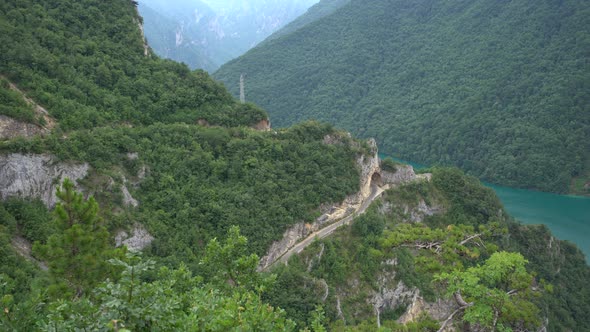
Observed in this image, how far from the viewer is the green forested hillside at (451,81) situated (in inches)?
2608

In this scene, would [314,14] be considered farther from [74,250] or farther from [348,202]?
[74,250]

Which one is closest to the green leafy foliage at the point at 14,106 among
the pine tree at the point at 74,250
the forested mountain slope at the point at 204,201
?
the forested mountain slope at the point at 204,201

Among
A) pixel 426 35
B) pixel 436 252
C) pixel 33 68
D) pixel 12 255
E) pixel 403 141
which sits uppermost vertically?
pixel 33 68

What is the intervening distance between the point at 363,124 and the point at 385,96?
9380mm

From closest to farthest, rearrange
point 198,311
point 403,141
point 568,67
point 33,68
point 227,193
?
point 198,311, point 33,68, point 227,193, point 568,67, point 403,141

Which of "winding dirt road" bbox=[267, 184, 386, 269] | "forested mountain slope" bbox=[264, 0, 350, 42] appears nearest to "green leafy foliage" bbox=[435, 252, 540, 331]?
"winding dirt road" bbox=[267, 184, 386, 269]

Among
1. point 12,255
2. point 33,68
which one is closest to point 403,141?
point 33,68

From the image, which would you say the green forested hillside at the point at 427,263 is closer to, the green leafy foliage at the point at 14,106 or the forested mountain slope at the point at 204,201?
the forested mountain slope at the point at 204,201

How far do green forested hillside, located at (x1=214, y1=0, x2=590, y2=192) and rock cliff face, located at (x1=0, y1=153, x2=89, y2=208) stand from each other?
198 feet

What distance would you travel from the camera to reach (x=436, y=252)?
12062 millimetres

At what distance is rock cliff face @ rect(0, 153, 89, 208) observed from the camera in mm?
16578

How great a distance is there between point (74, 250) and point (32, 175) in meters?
11.5

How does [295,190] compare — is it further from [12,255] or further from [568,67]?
[568,67]

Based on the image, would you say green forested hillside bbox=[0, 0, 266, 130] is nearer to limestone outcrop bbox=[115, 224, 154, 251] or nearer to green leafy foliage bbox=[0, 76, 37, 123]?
green leafy foliage bbox=[0, 76, 37, 123]
